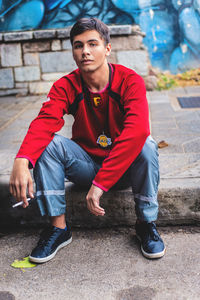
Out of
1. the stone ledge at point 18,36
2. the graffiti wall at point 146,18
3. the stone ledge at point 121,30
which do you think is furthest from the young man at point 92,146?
the graffiti wall at point 146,18

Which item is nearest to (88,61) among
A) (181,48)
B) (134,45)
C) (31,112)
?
(31,112)

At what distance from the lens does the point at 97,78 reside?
6.88 feet

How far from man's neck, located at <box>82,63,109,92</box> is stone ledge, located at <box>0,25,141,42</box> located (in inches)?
163

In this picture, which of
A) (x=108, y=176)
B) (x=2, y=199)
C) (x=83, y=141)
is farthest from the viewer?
(x=2, y=199)

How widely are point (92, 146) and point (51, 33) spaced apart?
4397 mm

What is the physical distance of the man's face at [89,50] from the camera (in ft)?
6.70

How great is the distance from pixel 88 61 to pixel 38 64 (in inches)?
176

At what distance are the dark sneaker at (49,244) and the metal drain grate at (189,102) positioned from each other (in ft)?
11.2

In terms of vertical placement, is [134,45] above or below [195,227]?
above

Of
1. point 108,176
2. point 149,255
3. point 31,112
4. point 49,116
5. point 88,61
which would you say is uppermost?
point 88,61

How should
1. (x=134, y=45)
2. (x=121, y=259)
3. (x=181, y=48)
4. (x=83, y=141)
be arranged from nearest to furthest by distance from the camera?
(x=121, y=259) → (x=83, y=141) → (x=134, y=45) → (x=181, y=48)

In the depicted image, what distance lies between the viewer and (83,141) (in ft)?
7.38

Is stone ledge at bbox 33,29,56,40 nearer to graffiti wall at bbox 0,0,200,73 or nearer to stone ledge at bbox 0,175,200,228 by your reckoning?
graffiti wall at bbox 0,0,200,73

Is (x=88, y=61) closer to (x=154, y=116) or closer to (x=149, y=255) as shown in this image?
(x=149, y=255)
